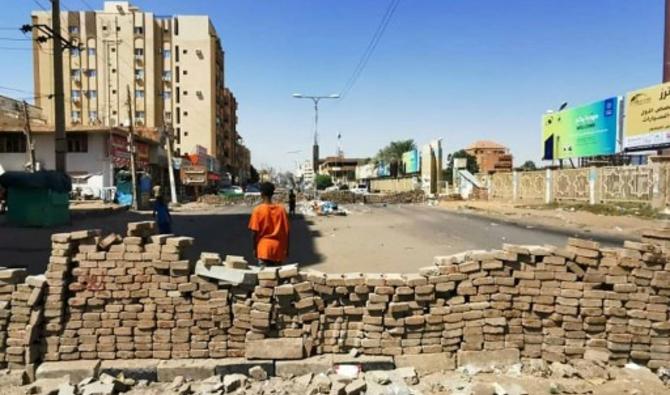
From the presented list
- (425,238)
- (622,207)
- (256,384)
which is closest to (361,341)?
(256,384)

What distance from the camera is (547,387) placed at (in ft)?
13.8

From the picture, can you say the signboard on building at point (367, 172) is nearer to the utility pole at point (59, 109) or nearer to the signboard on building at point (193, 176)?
the signboard on building at point (193, 176)

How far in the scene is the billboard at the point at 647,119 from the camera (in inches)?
838

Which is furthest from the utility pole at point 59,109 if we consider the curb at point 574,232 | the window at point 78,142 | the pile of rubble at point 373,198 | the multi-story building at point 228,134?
the multi-story building at point 228,134

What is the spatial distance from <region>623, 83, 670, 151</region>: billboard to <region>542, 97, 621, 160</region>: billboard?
124 cm

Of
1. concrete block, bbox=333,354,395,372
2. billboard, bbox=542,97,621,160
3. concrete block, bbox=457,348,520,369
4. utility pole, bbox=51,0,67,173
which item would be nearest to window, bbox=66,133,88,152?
utility pole, bbox=51,0,67,173

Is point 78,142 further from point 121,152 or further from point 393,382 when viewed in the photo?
point 393,382

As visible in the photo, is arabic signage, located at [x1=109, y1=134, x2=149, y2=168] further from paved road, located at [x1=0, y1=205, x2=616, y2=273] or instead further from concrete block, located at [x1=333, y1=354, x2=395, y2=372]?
concrete block, located at [x1=333, y1=354, x2=395, y2=372]

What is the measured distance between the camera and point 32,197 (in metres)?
15.4

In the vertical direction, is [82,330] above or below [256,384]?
above

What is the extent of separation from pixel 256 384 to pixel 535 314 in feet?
9.61

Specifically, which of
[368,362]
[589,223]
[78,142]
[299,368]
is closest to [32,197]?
[299,368]

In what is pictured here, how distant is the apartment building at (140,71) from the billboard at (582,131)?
4940cm

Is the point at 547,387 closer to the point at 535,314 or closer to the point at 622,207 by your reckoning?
the point at 535,314
